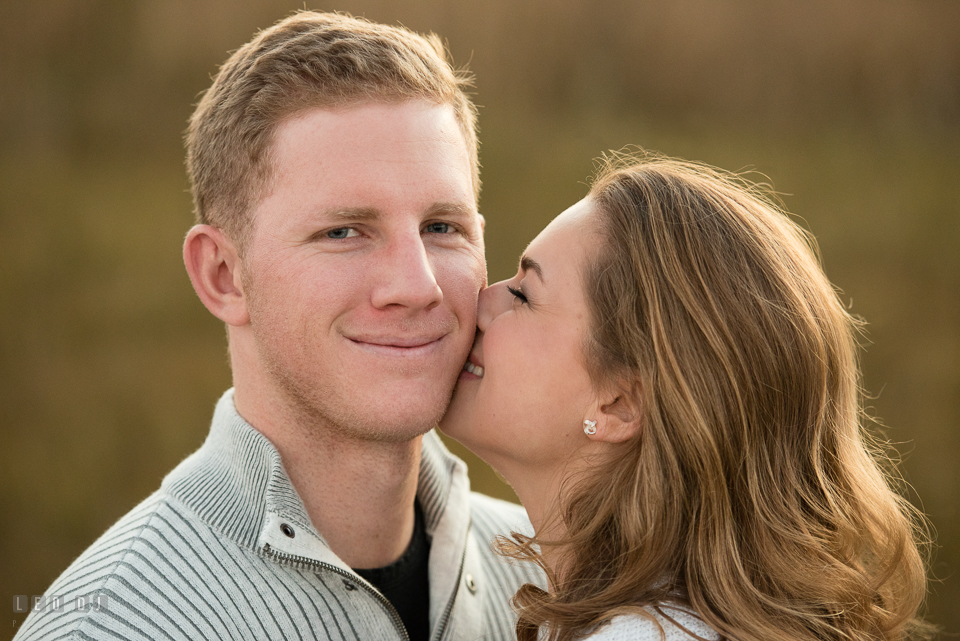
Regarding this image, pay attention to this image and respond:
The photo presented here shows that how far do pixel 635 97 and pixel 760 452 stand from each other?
145 inches

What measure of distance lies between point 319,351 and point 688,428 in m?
0.71

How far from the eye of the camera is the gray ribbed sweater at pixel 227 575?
55.7 inches

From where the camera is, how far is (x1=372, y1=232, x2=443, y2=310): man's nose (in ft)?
5.21

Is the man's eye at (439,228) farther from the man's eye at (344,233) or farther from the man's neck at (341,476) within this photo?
the man's neck at (341,476)

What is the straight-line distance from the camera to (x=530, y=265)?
1723mm

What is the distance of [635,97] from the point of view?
16.0 ft

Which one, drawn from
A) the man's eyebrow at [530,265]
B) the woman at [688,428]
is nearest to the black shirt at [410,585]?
the woman at [688,428]

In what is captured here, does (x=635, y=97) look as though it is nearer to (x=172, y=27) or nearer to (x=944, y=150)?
(x=944, y=150)

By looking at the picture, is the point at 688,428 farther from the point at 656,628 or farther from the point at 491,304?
the point at 491,304

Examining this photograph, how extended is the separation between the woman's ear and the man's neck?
0.41 meters

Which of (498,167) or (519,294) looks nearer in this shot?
(519,294)

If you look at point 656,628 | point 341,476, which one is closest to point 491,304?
point 341,476

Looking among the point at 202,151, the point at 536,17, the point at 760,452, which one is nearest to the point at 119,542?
the point at 202,151

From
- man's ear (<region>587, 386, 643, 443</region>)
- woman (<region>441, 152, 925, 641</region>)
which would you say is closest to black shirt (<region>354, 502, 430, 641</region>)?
woman (<region>441, 152, 925, 641</region>)
